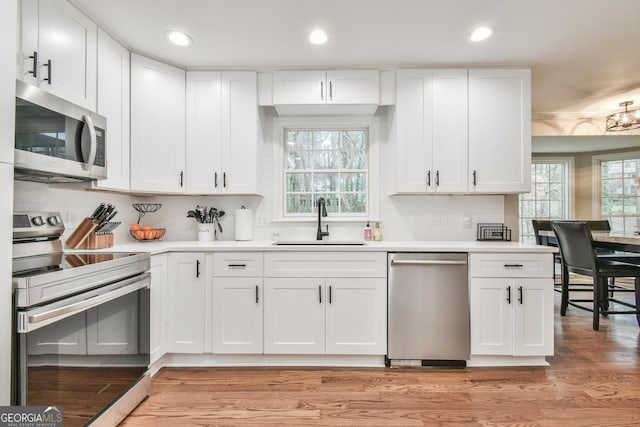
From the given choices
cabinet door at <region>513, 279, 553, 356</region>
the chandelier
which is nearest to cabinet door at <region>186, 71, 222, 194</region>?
cabinet door at <region>513, 279, 553, 356</region>

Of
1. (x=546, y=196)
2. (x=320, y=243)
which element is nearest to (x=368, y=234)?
(x=320, y=243)

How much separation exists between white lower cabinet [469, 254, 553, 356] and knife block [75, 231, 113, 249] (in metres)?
2.67

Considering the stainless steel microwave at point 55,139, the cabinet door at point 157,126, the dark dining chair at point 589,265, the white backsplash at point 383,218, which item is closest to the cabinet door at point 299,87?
the cabinet door at point 157,126

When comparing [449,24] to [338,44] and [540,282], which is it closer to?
[338,44]

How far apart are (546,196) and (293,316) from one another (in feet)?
19.4

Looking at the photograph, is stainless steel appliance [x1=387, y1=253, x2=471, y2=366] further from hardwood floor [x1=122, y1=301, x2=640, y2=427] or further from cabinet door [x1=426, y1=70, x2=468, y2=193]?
cabinet door [x1=426, y1=70, x2=468, y2=193]

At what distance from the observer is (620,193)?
18.7 feet

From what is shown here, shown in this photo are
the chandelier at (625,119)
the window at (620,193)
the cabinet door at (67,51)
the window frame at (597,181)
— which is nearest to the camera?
the cabinet door at (67,51)

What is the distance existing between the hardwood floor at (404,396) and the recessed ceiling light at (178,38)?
7.88ft

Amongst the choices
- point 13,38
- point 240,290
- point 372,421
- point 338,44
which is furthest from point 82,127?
point 372,421

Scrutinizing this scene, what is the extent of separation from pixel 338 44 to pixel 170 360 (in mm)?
2683

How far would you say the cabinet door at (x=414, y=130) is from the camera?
8.79 feet

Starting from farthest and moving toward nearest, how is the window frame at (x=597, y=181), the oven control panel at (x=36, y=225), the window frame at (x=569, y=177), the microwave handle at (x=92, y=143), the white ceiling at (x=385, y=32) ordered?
1. the window frame at (x=569, y=177)
2. the window frame at (x=597, y=181)
3. the white ceiling at (x=385, y=32)
4. the microwave handle at (x=92, y=143)
5. the oven control panel at (x=36, y=225)

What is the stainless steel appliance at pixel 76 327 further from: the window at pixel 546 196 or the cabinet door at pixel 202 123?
the window at pixel 546 196
